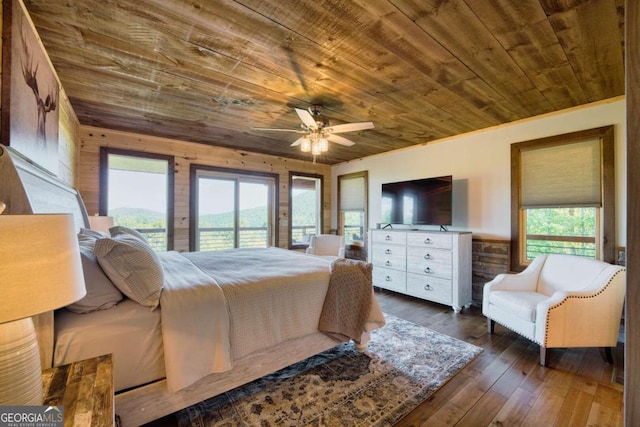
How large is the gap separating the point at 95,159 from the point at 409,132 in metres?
4.40

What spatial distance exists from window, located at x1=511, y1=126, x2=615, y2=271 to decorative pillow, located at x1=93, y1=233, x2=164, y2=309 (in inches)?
158

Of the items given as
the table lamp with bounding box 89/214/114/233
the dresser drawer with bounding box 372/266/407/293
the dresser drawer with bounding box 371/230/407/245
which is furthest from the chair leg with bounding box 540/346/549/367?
the table lamp with bounding box 89/214/114/233

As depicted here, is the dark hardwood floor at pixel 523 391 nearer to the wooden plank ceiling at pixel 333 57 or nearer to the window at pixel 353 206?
the wooden plank ceiling at pixel 333 57

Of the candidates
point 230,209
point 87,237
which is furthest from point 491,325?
point 230,209

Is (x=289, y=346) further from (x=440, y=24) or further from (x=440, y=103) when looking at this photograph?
(x=440, y=103)

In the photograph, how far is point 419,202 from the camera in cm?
434

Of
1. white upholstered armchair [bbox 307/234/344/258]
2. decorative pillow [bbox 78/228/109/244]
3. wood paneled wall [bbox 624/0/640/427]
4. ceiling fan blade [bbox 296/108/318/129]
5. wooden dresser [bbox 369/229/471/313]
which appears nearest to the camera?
wood paneled wall [bbox 624/0/640/427]

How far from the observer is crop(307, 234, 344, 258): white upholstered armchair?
486 centimetres

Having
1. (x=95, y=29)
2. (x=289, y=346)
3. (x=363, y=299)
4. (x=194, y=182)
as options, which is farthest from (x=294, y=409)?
(x=194, y=182)

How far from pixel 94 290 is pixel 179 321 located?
0.47m

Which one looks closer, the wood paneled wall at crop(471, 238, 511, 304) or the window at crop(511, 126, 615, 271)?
the window at crop(511, 126, 615, 271)

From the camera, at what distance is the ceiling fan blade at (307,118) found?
7.96 feet

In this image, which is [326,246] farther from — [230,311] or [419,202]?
[230,311]

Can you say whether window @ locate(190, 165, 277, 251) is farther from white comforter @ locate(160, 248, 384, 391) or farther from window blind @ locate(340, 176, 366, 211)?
white comforter @ locate(160, 248, 384, 391)
